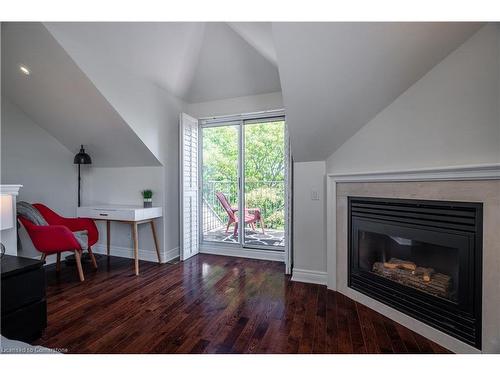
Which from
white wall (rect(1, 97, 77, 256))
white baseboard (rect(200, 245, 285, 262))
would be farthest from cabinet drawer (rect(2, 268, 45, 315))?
white baseboard (rect(200, 245, 285, 262))

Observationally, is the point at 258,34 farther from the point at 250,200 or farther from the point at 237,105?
the point at 250,200

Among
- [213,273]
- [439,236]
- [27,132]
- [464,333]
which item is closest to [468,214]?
[439,236]

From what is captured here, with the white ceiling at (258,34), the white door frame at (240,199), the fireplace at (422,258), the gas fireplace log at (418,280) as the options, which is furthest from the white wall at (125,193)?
the gas fireplace log at (418,280)

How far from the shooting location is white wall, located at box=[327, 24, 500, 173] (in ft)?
4.39

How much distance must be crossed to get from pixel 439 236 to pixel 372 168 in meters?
0.69

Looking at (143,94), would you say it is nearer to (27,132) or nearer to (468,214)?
(27,132)

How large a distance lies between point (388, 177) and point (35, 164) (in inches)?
156

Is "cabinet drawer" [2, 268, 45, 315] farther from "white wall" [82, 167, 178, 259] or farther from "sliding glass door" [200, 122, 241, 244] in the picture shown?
"sliding glass door" [200, 122, 241, 244]

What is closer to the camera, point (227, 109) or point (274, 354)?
point (274, 354)

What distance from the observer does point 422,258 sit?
5.81ft

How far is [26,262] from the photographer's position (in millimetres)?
1575

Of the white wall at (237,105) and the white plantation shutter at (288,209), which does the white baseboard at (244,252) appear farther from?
the white wall at (237,105)

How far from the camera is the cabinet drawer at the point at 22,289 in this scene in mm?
1407

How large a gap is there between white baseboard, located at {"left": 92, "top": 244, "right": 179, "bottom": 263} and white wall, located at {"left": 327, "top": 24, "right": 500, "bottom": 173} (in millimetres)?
2716
